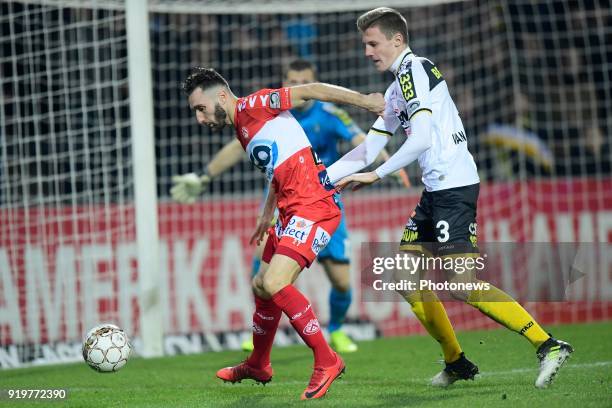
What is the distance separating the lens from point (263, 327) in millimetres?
5730

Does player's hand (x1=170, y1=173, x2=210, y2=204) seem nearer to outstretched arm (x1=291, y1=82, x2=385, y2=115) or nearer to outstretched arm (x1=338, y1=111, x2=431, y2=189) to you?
outstretched arm (x1=291, y1=82, x2=385, y2=115)

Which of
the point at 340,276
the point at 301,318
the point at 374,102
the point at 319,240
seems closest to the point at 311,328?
the point at 301,318

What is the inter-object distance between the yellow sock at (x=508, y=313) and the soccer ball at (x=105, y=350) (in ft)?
6.79

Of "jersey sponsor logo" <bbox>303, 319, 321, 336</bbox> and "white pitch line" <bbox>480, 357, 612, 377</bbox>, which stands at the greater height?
"jersey sponsor logo" <bbox>303, 319, 321, 336</bbox>

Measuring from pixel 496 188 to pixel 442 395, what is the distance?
543 cm

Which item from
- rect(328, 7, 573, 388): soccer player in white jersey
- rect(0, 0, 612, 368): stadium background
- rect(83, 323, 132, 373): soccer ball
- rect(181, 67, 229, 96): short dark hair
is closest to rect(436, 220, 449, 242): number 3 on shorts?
rect(328, 7, 573, 388): soccer player in white jersey

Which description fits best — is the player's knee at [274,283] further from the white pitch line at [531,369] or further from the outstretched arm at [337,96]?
the white pitch line at [531,369]

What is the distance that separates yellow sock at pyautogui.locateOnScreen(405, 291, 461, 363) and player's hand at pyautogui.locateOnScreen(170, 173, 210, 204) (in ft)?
10.3

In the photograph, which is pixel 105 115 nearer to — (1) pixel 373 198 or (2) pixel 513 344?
(1) pixel 373 198

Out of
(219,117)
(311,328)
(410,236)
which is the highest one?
(219,117)

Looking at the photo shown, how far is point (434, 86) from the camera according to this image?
538 cm

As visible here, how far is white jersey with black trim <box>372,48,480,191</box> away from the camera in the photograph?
533cm

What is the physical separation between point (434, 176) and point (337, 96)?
2.34 feet

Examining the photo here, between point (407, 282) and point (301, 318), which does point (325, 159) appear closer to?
point (407, 282)
